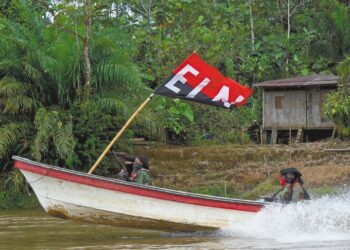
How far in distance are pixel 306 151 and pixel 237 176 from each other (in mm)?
2386

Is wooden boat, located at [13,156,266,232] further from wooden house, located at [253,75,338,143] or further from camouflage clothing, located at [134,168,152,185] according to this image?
wooden house, located at [253,75,338,143]

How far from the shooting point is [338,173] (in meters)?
21.7

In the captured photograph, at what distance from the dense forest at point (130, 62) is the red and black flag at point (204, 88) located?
7.38 m

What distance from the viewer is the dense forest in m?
22.0

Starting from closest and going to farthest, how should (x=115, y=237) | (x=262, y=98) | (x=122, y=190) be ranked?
1. (x=122, y=190)
2. (x=115, y=237)
3. (x=262, y=98)

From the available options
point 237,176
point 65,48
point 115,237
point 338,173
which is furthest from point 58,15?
point 115,237

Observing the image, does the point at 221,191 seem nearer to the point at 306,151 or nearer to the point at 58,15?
the point at 306,151

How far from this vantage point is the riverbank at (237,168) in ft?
70.6

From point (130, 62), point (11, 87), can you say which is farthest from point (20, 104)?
point (130, 62)

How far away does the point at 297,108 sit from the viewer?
2977cm

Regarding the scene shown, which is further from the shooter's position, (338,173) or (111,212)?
(338,173)

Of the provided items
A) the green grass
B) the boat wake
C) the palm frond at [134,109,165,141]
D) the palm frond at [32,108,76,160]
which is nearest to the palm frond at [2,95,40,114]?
the palm frond at [32,108,76,160]

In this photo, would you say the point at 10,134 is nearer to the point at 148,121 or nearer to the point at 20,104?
the point at 20,104

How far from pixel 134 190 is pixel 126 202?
26 cm
